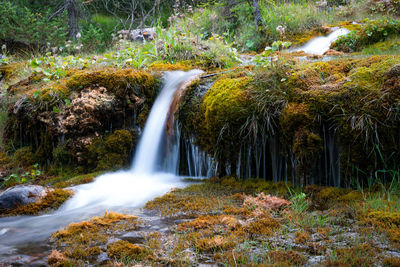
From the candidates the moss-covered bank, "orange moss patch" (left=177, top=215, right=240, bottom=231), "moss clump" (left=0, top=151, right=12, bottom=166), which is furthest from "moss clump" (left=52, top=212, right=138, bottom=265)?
"moss clump" (left=0, top=151, right=12, bottom=166)

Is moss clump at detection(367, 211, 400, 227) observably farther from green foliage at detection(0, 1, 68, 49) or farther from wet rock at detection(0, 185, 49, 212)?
green foliage at detection(0, 1, 68, 49)

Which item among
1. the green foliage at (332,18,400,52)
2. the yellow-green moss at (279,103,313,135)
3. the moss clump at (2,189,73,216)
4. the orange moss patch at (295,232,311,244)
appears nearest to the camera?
the orange moss patch at (295,232,311,244)

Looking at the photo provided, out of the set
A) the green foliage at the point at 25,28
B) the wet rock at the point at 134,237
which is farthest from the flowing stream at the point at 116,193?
the green foliage at the point at 25,28

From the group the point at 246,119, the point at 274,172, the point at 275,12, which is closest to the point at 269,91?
the point at 246,119

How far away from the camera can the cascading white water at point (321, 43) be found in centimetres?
953

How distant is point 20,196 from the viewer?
4.05m

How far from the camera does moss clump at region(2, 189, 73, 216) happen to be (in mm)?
3857

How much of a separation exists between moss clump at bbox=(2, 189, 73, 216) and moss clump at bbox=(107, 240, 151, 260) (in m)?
1.82

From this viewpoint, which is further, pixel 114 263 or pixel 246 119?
pixel 246 119

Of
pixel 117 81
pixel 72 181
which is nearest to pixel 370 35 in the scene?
pixel 117 81

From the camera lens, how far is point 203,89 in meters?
5.60

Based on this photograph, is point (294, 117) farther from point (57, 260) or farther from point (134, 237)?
point (57, 260)

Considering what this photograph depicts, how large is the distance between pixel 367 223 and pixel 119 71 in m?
5.18

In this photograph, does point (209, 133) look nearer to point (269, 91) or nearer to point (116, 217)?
point (269, 91)
